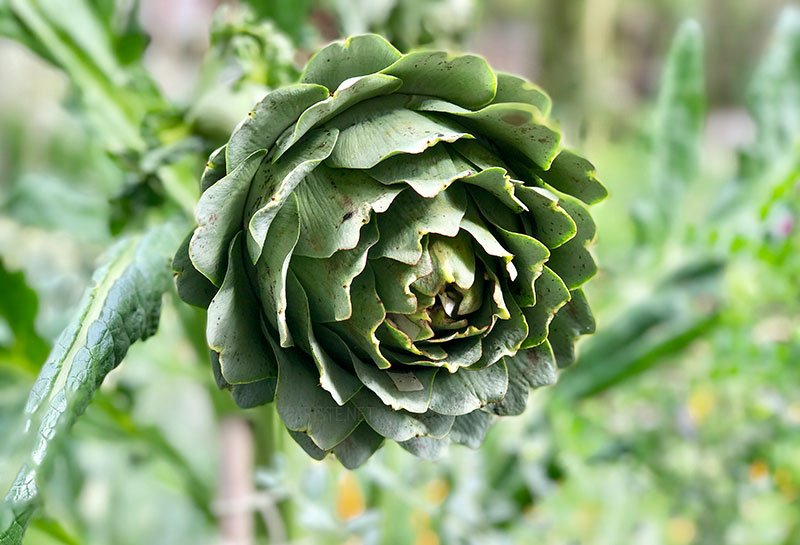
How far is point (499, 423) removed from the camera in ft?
1.71

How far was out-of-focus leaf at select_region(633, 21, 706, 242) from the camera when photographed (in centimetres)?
51

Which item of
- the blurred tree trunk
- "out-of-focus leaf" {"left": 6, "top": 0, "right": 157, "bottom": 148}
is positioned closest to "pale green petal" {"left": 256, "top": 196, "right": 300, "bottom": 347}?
"out-of-focus leaf" {"left": 6, "top": 0, "right": 157, "bottom": 148}

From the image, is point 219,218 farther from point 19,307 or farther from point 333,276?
point 19,307

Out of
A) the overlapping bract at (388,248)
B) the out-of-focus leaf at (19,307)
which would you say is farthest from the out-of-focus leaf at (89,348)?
the out-of-focus leaf at (19,307)

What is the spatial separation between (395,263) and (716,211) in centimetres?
41

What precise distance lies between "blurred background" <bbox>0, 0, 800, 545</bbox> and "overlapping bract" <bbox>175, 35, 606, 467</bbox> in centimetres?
9

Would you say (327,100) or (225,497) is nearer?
(327,100)

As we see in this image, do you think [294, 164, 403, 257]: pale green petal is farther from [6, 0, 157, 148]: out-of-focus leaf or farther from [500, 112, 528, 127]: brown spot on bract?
[6, 0, 157, 148]: out-of-focus leaf

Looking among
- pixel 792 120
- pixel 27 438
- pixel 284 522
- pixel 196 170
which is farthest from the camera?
pixel 792 120

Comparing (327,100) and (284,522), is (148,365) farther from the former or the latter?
(327,100)

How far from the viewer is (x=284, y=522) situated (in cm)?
47

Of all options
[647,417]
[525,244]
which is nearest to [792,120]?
[647,417]

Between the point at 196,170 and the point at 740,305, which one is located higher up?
the point at 196,170

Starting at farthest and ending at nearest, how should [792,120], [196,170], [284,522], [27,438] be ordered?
[792,120] → [284,522] → [196,170] → [27,438]
